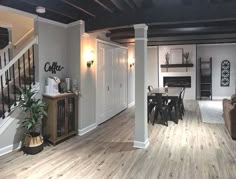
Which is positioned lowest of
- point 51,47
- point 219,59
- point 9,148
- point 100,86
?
point 9,148

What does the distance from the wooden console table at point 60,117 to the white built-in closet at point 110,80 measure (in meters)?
1.07

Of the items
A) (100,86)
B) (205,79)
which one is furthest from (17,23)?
(205,79)

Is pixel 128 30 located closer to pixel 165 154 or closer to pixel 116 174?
pixel 165 154

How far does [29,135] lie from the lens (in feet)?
13.4

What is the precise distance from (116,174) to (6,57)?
4.02m

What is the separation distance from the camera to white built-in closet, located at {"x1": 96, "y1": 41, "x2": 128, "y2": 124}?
19.8ft

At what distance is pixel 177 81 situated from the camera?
10617 mm

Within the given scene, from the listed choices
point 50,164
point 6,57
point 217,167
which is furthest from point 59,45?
point 217,167

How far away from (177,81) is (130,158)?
7.41 meters

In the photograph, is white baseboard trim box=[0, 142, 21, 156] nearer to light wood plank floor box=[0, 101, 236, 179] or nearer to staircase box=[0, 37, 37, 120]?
light wood plank floor box=[0, 101, 236, 179]

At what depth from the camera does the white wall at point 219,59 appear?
33.4 ft

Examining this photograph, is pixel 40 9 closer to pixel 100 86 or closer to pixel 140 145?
pixel 100 86

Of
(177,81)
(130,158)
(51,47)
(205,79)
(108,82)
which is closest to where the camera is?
(130,158)

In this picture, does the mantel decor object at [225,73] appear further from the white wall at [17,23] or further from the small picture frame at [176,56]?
the white wall at [17,23]
